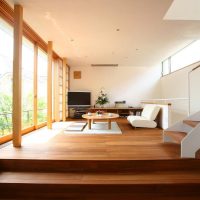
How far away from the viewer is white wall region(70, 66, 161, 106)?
28.8ft

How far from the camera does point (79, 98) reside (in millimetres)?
8352

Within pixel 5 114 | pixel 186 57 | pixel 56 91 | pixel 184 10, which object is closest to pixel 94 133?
pixel 5 114

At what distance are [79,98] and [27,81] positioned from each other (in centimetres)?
376

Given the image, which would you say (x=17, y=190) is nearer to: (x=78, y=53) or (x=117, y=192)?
(x=117, y=192)

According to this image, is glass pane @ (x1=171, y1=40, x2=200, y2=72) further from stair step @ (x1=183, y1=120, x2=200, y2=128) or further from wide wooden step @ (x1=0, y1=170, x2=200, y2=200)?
wide wooden step @ (x1=0, y1=170, x2=200, y2=200)

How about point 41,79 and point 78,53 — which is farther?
point 78,53

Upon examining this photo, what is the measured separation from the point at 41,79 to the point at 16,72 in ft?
8.49

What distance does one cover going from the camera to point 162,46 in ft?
18.6

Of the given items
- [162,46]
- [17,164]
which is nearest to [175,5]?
[162,46]

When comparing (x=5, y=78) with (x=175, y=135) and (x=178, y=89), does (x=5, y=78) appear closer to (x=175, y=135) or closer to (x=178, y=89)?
(x=175, y=135)

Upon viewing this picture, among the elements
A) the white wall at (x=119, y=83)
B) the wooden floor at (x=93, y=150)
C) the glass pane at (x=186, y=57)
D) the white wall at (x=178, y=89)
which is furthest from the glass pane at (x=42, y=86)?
the glass pane at (x=186, y=57)

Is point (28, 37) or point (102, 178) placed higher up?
point (28, 37)

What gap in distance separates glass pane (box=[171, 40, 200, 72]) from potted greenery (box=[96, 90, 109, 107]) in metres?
3.31

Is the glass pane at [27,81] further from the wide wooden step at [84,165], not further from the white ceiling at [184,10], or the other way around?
the white ceiling at [184,10]
